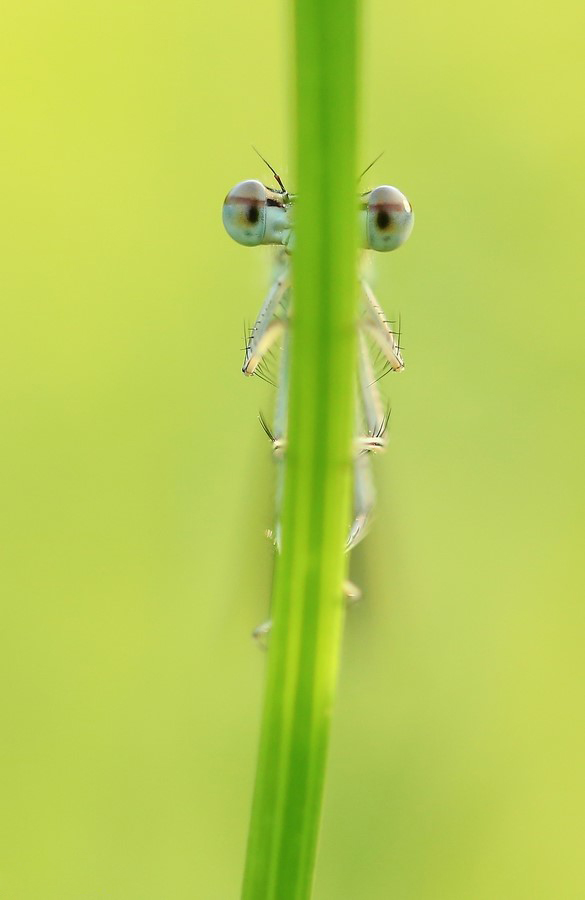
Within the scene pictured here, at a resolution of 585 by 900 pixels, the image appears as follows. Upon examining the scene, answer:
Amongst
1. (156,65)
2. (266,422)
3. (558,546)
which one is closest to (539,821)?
(558,546)

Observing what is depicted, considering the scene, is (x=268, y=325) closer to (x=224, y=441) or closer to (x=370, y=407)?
(x=370, y=407)

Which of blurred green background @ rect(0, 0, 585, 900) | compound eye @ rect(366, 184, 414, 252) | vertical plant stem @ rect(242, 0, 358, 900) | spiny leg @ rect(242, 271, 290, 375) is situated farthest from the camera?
blurred green background @ rect(0, 0, 585, 900)

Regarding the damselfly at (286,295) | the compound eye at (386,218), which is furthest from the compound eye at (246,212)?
the compound eye at (386,218)

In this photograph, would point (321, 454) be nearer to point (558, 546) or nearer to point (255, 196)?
point (255, 196)

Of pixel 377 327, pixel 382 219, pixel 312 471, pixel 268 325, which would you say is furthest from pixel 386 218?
pixel 312 471

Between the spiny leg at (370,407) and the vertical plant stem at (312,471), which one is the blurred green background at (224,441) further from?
the vertical plant stem at (312,471)

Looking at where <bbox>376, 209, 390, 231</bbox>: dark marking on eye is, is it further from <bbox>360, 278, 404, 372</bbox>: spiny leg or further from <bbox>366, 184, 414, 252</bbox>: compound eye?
<bbox>360, 278, 404, 372</bbox>: spiny leg

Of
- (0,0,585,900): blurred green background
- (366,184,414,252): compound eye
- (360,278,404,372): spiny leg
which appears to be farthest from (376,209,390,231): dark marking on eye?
(0,0,585,900): blurred green background

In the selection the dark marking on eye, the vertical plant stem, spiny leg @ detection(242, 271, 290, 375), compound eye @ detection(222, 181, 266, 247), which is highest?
compound eye @ detection(222, 181, 266, 247)
